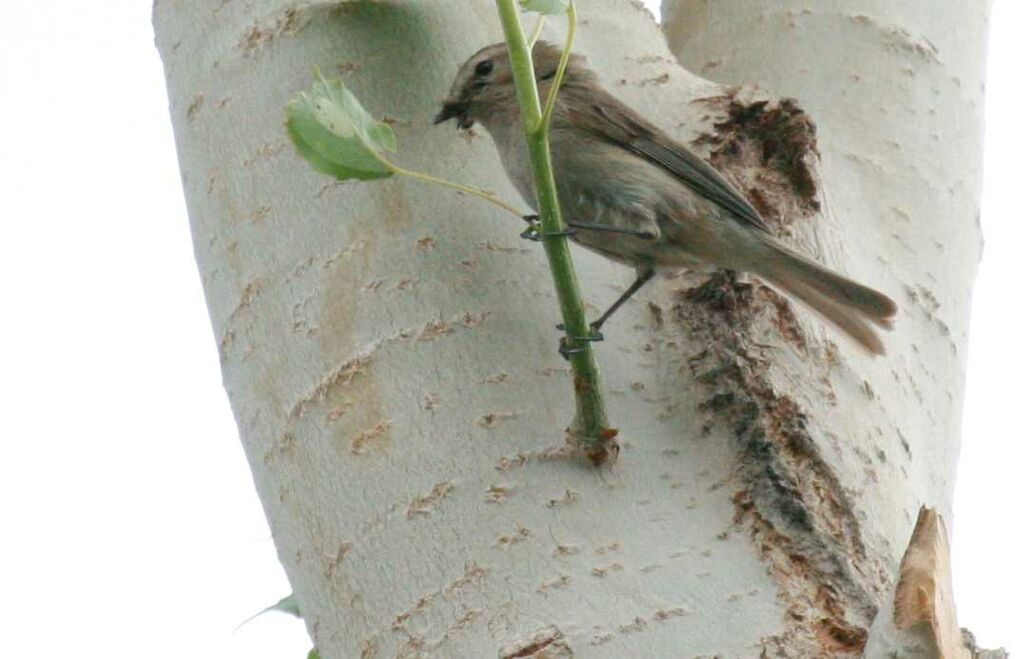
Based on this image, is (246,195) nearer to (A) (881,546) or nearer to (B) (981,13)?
(A) (881,546)

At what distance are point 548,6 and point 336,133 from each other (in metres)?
0.39

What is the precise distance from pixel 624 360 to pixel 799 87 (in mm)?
1166

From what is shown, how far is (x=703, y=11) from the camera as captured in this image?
3740 millimetres

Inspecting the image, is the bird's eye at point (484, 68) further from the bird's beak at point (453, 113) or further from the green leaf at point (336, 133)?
the green leaf at point (336, 133)

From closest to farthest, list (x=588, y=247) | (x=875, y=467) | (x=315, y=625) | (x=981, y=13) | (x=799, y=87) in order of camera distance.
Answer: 1. (x=315, y=625)
2. (x=875, y=467)
3. (x=588, y=247)
4. (x=799, y=87)
5. (x=981, y=13)

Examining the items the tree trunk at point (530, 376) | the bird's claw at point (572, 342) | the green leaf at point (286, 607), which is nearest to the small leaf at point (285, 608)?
the green leaf at point (286, 607)

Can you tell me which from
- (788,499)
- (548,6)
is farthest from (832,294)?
(548,6)

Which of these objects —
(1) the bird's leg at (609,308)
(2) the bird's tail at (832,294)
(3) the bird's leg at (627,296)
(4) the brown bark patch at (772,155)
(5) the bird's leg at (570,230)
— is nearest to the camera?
(1) the bird's leg at (609,308)

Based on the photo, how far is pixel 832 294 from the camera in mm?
2709

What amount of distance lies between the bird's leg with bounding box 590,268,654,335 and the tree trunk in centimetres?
3

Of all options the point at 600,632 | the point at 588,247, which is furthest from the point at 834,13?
the point at 600,632

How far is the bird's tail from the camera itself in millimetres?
2568

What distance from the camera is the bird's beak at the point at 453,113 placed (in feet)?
8.87

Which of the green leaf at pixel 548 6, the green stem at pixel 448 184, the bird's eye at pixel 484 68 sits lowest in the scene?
the green stem at pixel 448 184
